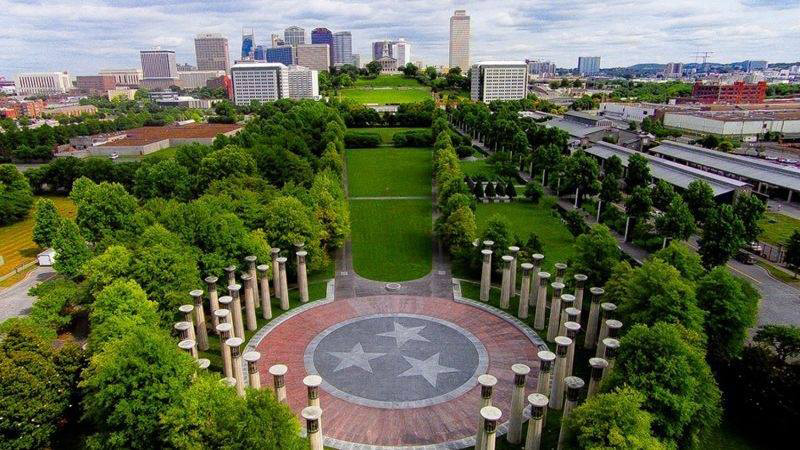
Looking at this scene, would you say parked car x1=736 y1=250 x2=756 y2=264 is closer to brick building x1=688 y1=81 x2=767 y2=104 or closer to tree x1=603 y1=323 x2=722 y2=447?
tree x1=603 y1=323 x2=722 y2=447

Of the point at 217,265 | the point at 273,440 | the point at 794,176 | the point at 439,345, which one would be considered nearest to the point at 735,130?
the point at 794,176

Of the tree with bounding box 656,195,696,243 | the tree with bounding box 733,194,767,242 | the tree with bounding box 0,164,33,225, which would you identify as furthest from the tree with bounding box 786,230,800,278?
the tree with bounding box 0,164,33,225

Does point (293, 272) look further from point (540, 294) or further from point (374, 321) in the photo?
point (540, 294)

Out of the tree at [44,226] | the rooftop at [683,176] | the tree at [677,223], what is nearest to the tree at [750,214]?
the tree at [677,223]

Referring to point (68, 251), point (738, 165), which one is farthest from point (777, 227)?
point (68, 251)

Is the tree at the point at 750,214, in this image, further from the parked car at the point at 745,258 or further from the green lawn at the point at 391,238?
the green lawn at the point at 391,238

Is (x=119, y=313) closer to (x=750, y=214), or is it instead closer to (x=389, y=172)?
(x=750, y=214)
